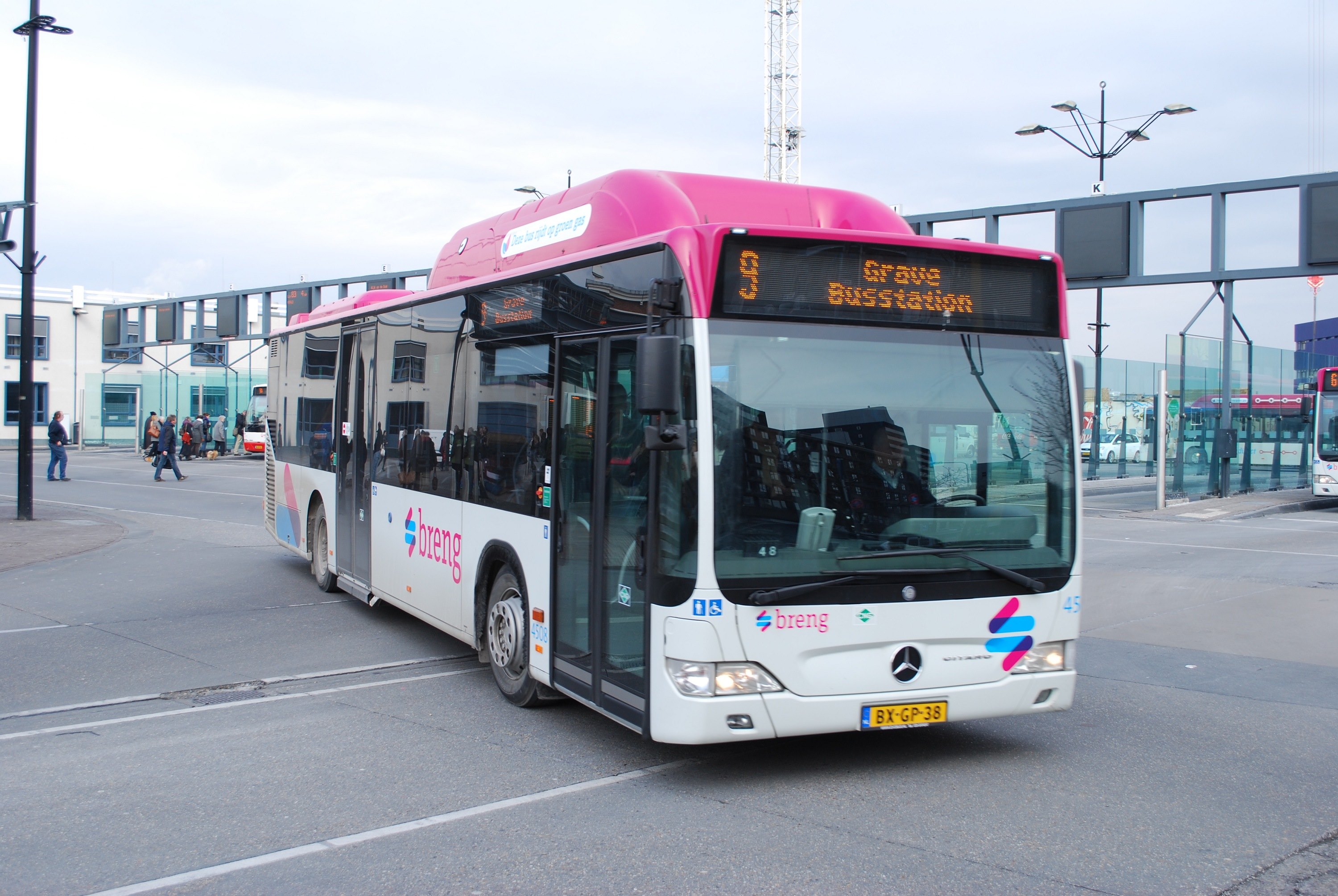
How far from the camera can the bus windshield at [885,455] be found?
17.8 ft

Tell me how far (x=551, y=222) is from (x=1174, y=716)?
5310 mm

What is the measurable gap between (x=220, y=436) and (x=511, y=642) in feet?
146

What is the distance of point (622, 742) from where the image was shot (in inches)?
257

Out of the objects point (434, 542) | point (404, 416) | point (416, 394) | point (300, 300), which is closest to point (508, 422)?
point (434, 542)

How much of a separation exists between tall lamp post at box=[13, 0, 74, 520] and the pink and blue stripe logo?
18.4 meters

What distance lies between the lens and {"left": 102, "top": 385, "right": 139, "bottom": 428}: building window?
5775 cm

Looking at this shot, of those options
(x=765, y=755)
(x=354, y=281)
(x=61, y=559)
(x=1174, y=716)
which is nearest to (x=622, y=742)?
(x=765, y=755)

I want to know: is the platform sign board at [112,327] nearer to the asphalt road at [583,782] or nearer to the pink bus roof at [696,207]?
the asphalt road at [583,782]

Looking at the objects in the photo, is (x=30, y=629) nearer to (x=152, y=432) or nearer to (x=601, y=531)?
(x=601, y=531)

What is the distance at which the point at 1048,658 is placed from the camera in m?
6.04

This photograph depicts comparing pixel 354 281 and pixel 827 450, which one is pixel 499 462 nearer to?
pixel 827 450

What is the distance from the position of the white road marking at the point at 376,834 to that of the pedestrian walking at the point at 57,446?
28323mm

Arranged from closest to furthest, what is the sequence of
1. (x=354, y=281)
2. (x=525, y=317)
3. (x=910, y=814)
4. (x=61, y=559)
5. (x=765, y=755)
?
(x=910, y=814) < (x=765, y=755) < (x=525, y=317) < (x=61, y=559) < (x=354, y=281)

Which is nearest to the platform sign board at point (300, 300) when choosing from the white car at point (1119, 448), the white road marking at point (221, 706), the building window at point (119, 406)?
the building window at point (119, 406)
